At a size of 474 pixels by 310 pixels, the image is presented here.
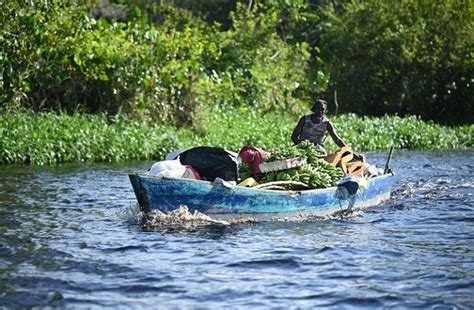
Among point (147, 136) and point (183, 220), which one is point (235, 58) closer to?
point (147, 136)

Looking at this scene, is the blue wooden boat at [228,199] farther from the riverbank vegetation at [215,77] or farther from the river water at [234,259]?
the riverbank vegetation at [215,77]

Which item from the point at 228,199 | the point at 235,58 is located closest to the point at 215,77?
the point at 235,58

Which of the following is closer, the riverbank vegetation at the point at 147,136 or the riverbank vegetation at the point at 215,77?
the riverbank vegetation at the point at 147,136

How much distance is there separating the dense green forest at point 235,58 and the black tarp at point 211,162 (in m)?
10.5

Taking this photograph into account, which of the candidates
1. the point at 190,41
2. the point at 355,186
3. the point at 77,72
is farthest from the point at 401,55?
the point at 355,186

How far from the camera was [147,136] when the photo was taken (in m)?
22.1

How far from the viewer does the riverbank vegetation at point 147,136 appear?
20.1 metres

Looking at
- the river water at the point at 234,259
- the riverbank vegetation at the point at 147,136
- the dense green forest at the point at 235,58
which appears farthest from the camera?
the dense green forest at the point at 235,58

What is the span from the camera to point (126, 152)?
21219 mm

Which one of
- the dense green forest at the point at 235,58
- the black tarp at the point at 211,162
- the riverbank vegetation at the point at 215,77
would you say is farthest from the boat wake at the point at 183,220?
the dense green forest at the point at 235,58

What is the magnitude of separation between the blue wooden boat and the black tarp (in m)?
0.56

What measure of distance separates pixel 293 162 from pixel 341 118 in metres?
17.1

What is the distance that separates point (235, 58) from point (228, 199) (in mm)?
19099

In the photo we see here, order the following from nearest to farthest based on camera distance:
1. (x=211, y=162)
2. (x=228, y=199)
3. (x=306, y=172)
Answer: (x=228, y=199) < (x=211, y=162) < (x=306, y=172)
